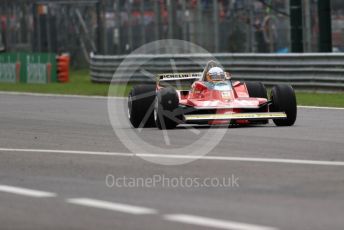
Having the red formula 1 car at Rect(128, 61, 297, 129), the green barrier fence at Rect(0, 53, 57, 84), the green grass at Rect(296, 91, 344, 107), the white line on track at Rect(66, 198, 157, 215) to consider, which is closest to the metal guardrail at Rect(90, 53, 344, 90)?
the green grass at Rect(296, 91, 344, 107)

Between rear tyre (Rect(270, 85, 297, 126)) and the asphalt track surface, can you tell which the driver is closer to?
rear tyre (Rect(270, 85, 297, 126))

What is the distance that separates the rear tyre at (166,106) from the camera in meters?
16.4

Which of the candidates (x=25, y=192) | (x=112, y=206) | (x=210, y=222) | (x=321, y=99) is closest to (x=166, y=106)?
(x=25, y=192)

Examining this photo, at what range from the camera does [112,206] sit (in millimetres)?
8797

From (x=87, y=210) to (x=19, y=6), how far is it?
4519cm

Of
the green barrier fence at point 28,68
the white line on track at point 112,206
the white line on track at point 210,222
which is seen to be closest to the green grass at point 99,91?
the green barrier fence at point 28,68

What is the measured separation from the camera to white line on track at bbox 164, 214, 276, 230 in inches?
298

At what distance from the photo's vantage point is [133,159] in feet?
40.7

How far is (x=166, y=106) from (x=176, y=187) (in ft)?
21.5

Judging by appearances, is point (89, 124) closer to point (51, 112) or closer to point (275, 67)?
point (51, 112)

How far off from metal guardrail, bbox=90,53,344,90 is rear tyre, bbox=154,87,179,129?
660cm

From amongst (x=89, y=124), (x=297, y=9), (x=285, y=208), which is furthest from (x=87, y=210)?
(x=297, y=9)

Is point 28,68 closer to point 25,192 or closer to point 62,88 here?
point 62,88

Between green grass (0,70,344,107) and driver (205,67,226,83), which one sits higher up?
driver (205,67,226,83)
